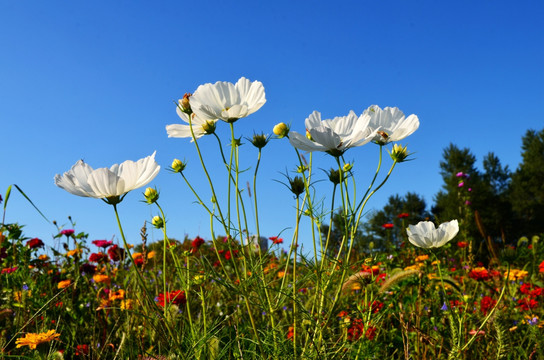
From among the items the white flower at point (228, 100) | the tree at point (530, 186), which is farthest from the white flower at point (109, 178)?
the tree at point (530, 186)

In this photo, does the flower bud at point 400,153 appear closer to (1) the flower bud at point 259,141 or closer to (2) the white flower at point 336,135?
(2) the white flower at point 336,135

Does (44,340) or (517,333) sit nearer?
(44,340)

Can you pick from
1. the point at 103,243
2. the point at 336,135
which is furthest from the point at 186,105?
the point at 103,243

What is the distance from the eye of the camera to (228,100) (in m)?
Result: 1.53

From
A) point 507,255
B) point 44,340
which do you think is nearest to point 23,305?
point 44,340

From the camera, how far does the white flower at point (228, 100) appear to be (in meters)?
1.43

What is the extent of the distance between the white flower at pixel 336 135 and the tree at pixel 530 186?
22.4 meters

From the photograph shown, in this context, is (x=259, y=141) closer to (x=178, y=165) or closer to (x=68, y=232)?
(x=178, y=165)

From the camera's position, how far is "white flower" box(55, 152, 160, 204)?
1219 millimetres

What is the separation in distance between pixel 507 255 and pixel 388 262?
1.51 meters

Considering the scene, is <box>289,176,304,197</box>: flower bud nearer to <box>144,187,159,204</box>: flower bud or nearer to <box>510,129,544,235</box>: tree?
<box>144,187,159,204</box>: flower bud

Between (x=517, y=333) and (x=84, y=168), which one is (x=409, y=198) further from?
(x=84, y=168)

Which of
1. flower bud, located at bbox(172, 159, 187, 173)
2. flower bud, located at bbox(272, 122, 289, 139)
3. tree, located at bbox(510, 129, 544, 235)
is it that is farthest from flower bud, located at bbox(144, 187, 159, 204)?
tree, located at bbox(510, 129, 544, 235)

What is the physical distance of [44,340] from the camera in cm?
159
